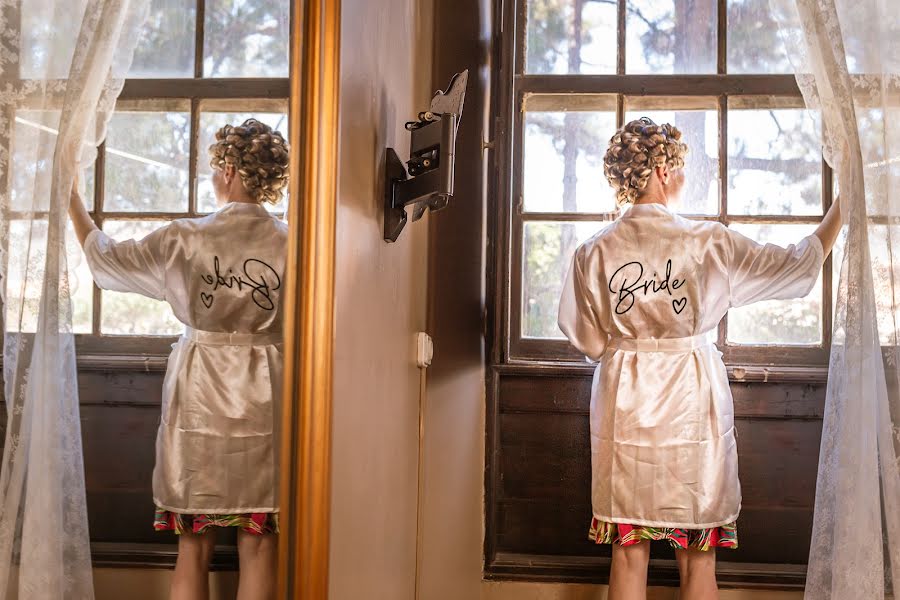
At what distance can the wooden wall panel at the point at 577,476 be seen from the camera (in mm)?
2691

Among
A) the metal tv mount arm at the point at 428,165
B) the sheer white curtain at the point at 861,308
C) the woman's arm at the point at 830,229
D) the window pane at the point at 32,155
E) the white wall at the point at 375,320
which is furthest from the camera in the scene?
the woman's arm at the point at 830,229

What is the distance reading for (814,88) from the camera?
213 cm

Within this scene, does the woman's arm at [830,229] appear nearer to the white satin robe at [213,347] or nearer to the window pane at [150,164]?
the white satin robe at [213,347]

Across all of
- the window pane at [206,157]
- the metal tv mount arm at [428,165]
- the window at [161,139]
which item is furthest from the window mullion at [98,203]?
the metal tv mount arm at [428,165]

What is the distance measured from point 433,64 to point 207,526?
4.78 feet

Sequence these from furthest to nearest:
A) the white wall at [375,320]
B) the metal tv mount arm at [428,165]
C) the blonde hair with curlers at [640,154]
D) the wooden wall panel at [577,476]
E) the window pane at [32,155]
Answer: the wooden wall panel at [577,476]
the blonde hair with curlers at [640,154]
the metal tv mount arm at [428,165]
the white wall at [375,320]
the window pane at [32,155]

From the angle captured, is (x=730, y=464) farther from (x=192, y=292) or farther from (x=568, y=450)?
(x=192, y=292)

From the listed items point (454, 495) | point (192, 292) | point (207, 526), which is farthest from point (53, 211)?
point (454, 495)

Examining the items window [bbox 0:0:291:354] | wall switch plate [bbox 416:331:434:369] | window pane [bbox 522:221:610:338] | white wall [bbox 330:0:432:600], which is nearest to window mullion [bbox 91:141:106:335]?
window [bbox 0:0:291:354]

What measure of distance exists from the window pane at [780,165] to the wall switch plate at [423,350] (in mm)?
1290

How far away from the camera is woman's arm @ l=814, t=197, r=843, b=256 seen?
2301 millimetres

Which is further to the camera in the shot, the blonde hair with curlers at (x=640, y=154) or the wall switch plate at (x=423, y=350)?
the blonde hair with curlers at (x=640, y=154)

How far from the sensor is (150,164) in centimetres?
93

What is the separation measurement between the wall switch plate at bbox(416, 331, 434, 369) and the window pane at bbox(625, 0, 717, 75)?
4.31 ft
